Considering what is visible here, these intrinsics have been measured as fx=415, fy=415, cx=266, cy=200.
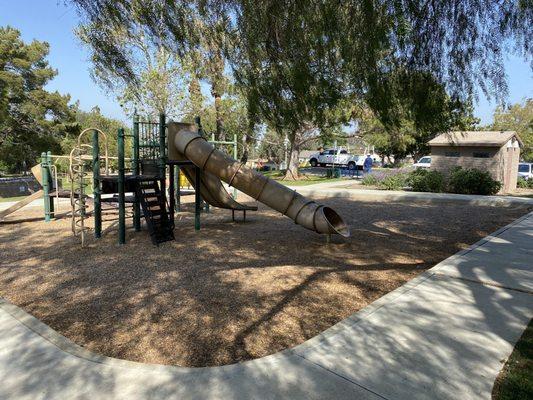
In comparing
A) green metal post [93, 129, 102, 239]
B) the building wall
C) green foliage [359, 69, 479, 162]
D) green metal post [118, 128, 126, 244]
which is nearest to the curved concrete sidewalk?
green foliage [359, 69, 479, 162]

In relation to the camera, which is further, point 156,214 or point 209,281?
point 156,214

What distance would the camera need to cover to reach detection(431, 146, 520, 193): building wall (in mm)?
19719

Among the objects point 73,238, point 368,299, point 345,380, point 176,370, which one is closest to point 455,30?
point 368,299

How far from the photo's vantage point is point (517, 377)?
3133mm

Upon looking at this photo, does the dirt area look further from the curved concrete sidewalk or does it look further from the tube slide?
the tube slide

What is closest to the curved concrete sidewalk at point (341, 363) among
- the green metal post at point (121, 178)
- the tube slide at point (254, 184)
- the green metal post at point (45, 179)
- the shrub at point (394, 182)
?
the tube slide at point (254, 184)

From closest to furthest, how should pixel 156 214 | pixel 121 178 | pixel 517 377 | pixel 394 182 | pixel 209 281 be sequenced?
pixel 517 377 → pixel 209 281 → pixel 121 178 → pixel 156 214 → pixel 394 182

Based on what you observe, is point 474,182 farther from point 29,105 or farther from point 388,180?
point 29,105

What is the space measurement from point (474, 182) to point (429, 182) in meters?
1.88

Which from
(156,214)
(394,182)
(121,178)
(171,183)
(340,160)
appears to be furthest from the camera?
(340,160)

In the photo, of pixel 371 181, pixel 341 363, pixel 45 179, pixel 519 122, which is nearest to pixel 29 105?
pixel 45 179

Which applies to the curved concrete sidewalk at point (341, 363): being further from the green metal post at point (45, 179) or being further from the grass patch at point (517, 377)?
the green metal post at point (45, 179)

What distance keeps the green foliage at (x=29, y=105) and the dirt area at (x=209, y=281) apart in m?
21.6

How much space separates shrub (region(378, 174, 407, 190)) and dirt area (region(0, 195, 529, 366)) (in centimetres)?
1043
